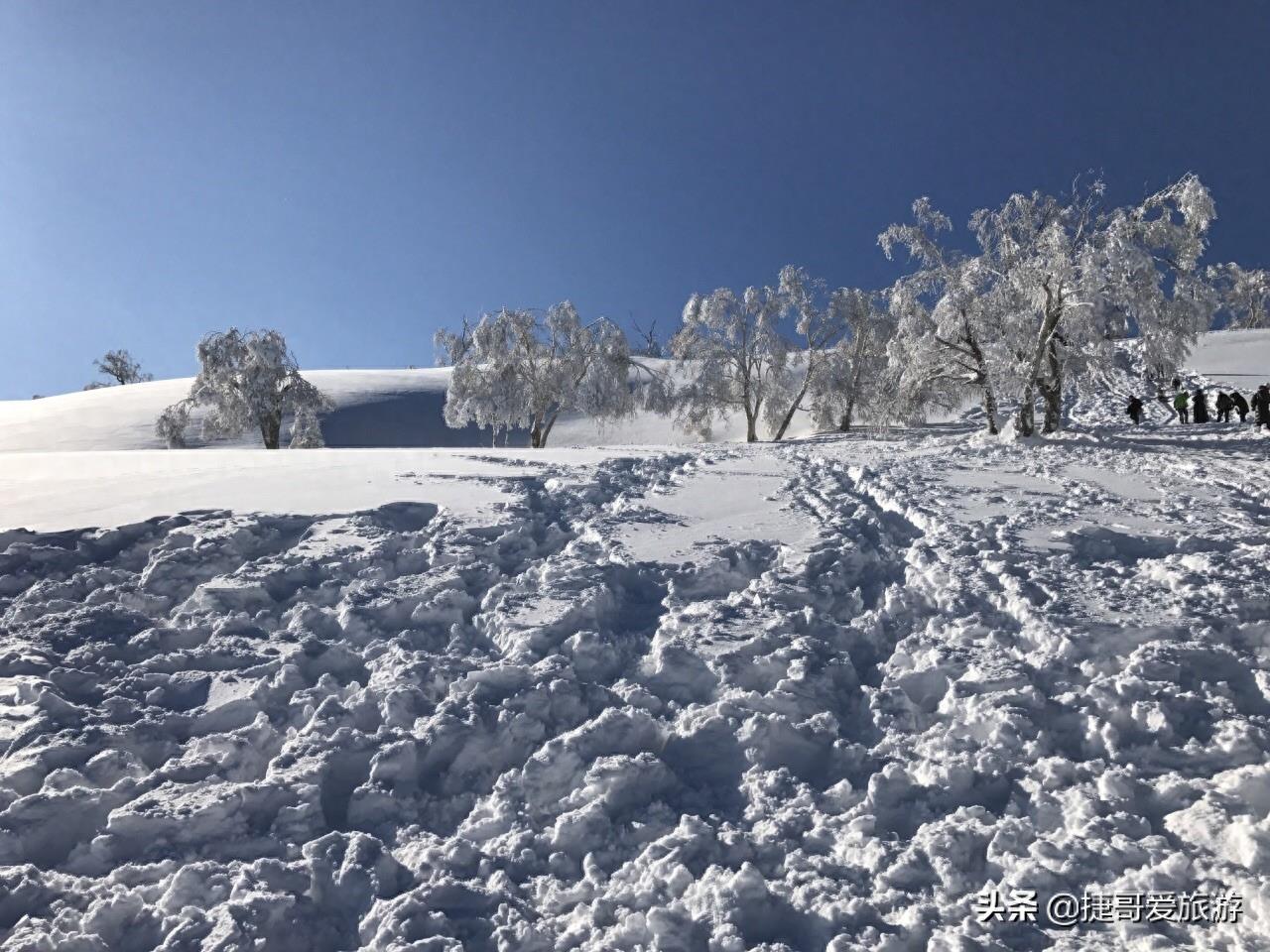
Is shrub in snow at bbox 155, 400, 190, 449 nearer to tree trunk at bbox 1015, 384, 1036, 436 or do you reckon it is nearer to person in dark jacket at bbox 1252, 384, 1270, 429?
tree trunk at bbox 1015, 384, 1036, 436

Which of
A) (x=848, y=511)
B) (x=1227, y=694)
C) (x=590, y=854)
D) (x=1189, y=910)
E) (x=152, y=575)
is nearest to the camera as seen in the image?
(x=1189, y=910)

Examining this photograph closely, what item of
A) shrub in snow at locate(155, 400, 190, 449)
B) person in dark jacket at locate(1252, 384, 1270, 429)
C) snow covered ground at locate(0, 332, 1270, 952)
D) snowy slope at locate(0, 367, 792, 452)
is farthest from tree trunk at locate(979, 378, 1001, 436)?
shrub in snow at locate(155, 400, 190, 449)

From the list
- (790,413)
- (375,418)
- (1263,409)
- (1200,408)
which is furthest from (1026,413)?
(375,418)

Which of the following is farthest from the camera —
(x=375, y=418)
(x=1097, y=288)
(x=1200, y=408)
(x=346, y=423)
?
(x=375, y=418)

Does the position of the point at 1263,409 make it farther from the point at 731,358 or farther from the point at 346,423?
the point at 346,423

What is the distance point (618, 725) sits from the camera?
436 cm

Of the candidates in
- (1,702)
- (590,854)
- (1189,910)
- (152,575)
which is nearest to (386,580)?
(152,575)

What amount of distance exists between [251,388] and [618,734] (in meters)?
26.6

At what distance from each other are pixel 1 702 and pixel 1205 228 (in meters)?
18.5

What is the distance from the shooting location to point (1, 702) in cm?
442

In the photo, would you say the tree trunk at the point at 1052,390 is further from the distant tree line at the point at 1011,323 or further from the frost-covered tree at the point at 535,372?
the frost-covered tree at the point at 535,372

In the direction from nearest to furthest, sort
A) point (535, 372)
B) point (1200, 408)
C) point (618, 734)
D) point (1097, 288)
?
point (618, 734)
point (1097, 288)
point (1200, 408)
point (535, 372)

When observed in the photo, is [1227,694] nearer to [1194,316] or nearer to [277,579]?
[277,579]

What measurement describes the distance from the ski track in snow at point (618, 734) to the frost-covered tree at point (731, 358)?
20.3 meters
